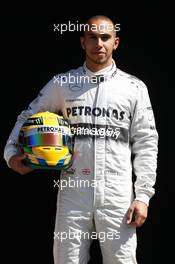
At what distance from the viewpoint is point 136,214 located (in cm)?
312

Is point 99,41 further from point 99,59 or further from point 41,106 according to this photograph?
point 41,106

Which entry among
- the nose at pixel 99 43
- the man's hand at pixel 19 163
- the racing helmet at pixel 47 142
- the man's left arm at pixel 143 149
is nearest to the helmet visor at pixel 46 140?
the racing helmet at pixel 47 142

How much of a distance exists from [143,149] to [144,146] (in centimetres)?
2

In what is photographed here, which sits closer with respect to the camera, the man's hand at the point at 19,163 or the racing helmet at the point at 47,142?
the racing helmet at the point at 47,142

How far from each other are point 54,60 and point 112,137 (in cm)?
112

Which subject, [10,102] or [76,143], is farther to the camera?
[10,102]

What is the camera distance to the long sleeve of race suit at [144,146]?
3.20m

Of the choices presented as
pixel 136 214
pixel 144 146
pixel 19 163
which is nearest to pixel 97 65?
pixel 144 146

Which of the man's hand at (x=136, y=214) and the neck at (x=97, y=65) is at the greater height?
the neck at (x=97, y=65)

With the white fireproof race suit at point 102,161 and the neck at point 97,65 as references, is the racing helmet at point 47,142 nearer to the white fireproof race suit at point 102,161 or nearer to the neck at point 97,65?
the white fireproof race suit at point 102,161

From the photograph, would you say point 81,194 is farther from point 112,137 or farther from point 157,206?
point 157,206

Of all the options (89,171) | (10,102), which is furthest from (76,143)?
(10,102)

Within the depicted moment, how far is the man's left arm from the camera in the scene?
3189 millimetres

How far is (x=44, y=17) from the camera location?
4.15 m
